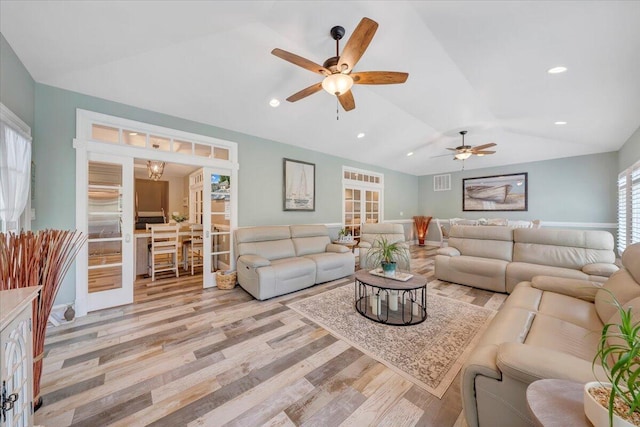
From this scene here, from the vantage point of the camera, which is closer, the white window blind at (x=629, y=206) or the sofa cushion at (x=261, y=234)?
the white window blind at (x=629, y=206)

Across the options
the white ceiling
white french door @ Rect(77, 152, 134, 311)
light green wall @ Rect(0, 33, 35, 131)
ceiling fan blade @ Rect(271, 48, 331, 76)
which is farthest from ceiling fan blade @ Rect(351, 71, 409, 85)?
white french door @ Rect(77, 152, 134, 311)

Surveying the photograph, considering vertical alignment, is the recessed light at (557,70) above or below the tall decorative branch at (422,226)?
above

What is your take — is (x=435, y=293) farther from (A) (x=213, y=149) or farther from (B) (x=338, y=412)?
(A) (x=213, y=149)

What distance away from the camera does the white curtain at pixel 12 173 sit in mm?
1902

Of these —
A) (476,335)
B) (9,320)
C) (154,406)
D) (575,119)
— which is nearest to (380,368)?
(476,335)

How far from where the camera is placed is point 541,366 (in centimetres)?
112

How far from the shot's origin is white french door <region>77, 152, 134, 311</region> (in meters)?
3.02

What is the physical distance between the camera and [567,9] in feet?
6.53

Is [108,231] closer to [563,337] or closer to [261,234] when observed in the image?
[261,234]

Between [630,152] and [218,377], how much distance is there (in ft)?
24.0

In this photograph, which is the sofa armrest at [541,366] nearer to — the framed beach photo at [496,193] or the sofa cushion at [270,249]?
the sofa cushion at [270,249]

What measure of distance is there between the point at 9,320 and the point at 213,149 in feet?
11.2

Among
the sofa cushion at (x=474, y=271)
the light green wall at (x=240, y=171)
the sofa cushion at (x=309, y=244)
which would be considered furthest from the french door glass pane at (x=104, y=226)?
the sofa cushion at (x=474, y=271)

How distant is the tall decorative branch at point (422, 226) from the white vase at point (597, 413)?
8041 mm
